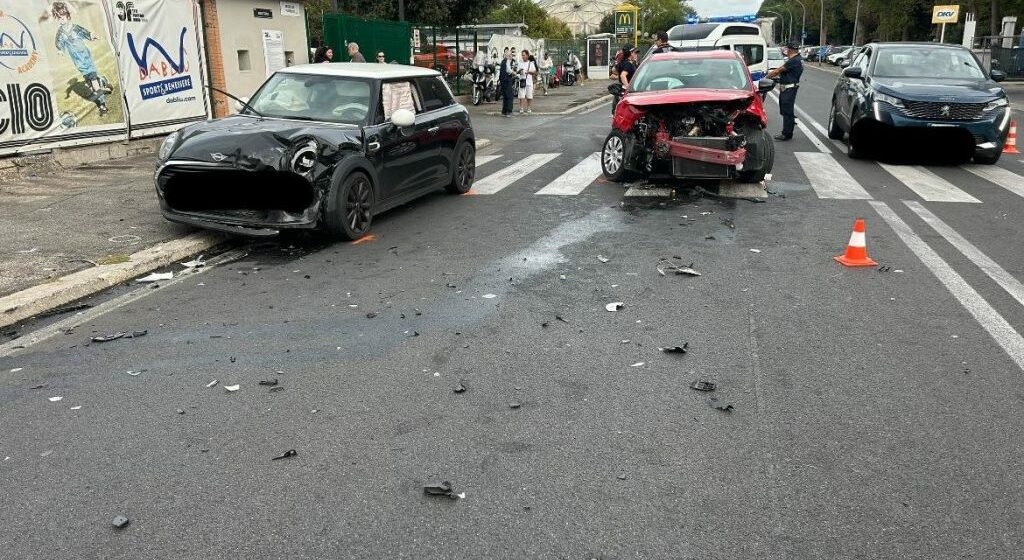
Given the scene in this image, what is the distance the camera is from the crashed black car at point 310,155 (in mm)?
7461

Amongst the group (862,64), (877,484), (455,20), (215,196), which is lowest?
(877,484)

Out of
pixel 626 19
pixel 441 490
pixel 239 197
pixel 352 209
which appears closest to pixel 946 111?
pixel 352 209

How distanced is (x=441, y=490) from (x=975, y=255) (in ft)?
19.5

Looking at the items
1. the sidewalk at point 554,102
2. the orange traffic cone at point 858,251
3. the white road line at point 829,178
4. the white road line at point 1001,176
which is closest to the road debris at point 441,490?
the orange traffic cone at point 858,251

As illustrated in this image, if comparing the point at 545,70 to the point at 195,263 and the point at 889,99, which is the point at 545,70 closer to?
the point at 889,99

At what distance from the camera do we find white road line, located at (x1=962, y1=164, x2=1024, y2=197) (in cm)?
1061

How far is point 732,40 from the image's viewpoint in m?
24.6

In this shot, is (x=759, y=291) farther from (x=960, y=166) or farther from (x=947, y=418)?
(x=960, y=166)

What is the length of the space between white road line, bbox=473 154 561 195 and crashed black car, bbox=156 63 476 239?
5.09ft

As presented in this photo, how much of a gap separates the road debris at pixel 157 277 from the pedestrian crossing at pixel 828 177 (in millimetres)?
4878

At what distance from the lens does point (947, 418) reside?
3965mm

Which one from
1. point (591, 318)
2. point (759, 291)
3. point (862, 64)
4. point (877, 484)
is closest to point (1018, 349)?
point (759, 291)

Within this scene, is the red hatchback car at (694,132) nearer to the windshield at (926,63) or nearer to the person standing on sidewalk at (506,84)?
the windshield at (926,63)

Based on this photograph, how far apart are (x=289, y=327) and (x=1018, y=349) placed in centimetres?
468
